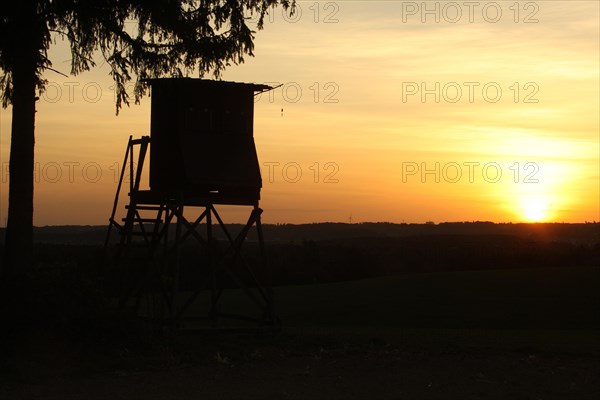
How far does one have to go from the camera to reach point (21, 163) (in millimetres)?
17781

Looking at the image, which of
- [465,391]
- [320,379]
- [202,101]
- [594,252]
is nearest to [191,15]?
[202,101]

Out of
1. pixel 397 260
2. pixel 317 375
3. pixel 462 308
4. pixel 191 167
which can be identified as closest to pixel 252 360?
pixel 317 375

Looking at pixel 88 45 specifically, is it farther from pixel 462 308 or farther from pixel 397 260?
pixel 397 260

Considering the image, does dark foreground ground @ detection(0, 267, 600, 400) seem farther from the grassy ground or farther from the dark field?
the grassy ground

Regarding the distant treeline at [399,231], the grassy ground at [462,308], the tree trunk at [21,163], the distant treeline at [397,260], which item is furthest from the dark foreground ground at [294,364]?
the distant treeline at [399,231]

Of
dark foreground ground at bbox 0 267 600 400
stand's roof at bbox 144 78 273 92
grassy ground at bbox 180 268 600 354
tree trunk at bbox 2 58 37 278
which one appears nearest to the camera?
dark foreground ground at bbox 0 267 600 400

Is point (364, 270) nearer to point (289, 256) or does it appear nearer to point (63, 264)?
point (289, 256)

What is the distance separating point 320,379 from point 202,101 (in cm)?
789

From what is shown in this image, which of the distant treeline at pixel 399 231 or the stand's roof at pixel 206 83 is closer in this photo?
the stand's roof at pixel 206 83

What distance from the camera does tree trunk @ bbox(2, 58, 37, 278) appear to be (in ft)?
58.2

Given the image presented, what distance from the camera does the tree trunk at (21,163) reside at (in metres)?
17.8

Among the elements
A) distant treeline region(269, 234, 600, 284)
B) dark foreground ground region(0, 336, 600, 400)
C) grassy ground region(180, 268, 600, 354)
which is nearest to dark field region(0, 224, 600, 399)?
dark foreground ground region(0, 336, 600, 400)

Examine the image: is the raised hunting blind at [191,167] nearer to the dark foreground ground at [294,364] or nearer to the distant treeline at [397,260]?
the dark foreground ground at [294,364]

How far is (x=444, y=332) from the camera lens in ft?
75.4
